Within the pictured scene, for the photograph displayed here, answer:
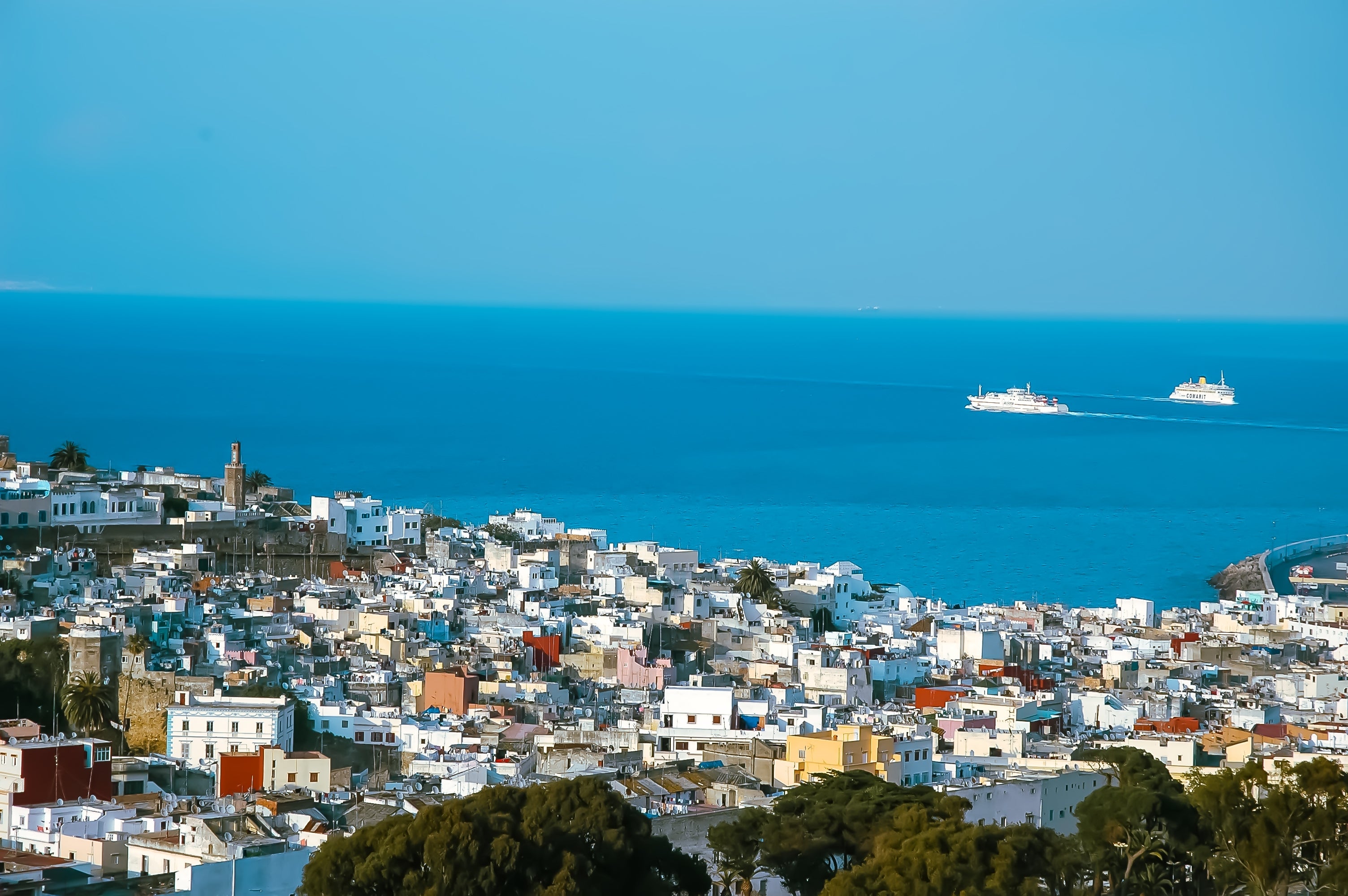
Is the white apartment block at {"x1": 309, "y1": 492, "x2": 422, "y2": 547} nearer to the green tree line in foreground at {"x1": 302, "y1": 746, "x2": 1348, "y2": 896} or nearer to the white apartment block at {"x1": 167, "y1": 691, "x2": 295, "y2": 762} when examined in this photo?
the white apartment block at {"x1": 167, "y1": 691, "x2": 295, "y2": 762}

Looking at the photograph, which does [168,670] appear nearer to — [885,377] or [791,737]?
[791,737]

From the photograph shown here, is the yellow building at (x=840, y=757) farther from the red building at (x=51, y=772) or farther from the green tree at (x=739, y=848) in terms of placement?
the red building at (x=51, y=772)

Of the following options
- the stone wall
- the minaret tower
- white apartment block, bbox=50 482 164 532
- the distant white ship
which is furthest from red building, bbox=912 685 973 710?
the distant white ship

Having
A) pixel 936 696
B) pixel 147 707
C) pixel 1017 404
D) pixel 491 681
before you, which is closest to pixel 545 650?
pixel 491 681

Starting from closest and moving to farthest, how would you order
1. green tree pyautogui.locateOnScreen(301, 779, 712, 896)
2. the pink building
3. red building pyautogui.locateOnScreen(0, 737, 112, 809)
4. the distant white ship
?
green tree pyautogui.locateOnScreen(301, 779, 712, 896) < red building pyautogui.locateOnScreen(0, 737, 112, 809) < the pink building < the distant white ship

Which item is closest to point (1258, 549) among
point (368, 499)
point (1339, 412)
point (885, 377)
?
point (368, 499)
